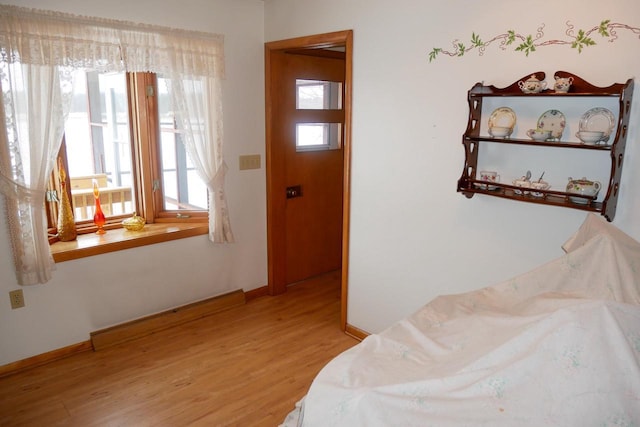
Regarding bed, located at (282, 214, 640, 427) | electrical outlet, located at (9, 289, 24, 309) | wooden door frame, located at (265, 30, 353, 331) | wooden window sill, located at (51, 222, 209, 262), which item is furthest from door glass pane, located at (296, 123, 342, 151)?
bed, located at (282, 214, 640, 427)

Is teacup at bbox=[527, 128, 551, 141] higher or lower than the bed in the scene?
higher

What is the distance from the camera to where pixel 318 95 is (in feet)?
13.6

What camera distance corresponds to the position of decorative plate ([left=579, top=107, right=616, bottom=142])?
76.4 inches

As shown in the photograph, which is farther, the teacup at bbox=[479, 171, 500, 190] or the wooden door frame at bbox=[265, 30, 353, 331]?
the wooden door frame at bbox=[265, 30, 353, 331]

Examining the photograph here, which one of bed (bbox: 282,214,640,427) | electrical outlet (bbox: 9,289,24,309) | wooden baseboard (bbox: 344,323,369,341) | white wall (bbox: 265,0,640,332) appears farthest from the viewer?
wooden baseboard (bbox: 344,323,369,341)

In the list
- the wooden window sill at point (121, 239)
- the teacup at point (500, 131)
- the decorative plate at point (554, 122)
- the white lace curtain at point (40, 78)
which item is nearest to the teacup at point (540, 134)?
the decorative plate at point (554, 122)

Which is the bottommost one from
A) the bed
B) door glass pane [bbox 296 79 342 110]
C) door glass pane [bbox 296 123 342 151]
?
the bed

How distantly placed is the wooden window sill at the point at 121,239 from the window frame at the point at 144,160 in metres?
0.03

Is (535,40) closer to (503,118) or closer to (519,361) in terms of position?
(503,118)

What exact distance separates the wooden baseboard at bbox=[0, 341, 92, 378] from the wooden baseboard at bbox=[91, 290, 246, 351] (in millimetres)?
83

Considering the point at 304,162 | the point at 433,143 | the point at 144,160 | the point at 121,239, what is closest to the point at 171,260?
the point at 121,239

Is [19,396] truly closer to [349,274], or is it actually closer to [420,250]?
[349,274]

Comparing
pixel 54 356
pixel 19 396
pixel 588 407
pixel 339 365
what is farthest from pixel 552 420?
pixel 54 356

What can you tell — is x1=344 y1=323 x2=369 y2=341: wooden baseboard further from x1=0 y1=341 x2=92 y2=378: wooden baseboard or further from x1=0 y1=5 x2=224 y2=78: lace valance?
x1=0 y1=5 x2=224 y2=78: lace valance
